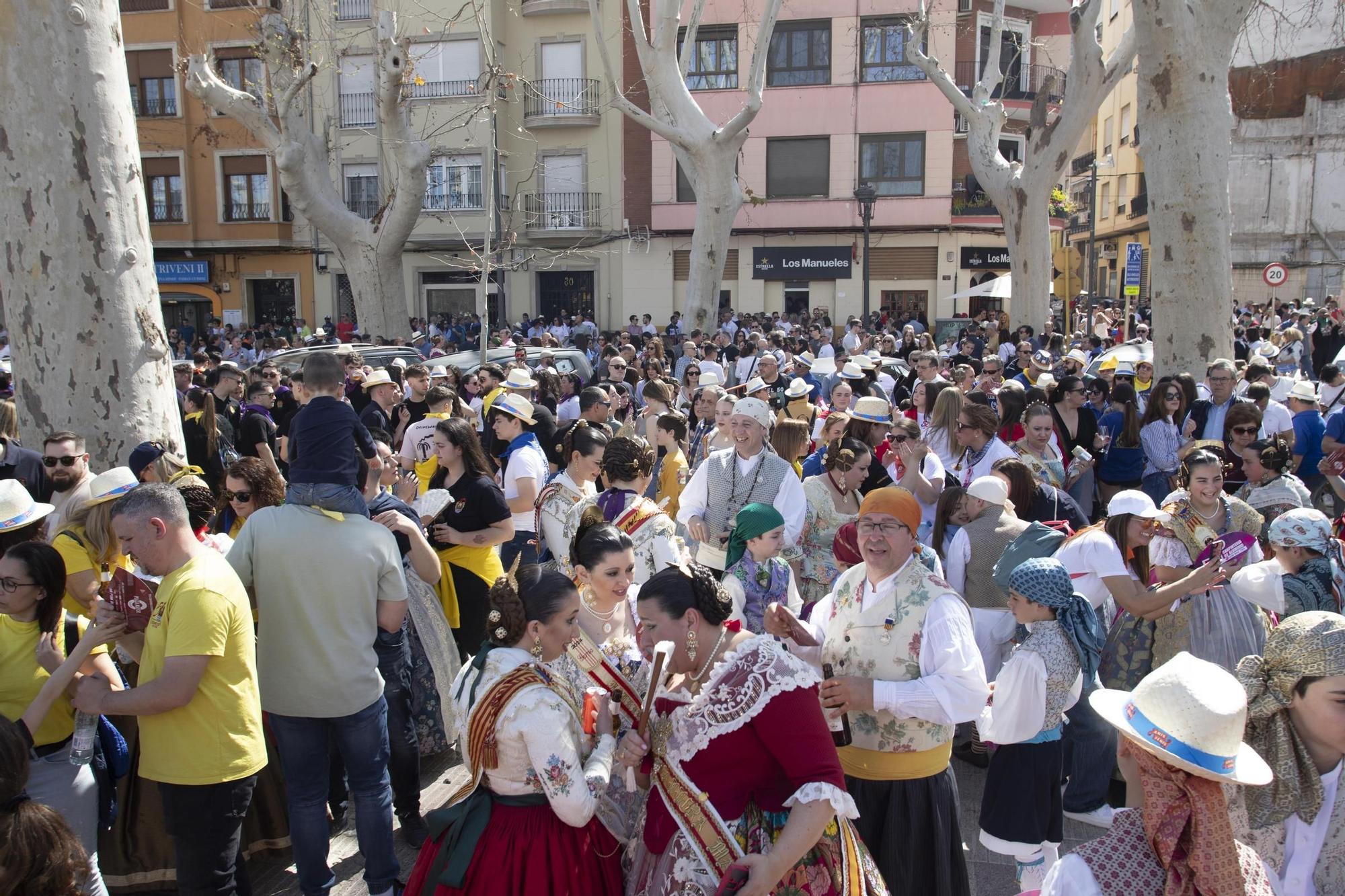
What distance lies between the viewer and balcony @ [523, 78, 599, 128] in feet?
102

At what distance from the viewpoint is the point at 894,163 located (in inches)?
1203

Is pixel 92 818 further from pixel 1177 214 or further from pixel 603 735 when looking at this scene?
pixel 1177 214

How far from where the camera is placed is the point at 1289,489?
5.91 m

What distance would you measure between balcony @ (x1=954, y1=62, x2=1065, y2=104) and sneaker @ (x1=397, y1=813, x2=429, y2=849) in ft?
96.1

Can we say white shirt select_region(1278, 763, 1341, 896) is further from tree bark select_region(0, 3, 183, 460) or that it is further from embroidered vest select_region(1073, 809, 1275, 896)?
tree bark select_region(0, 3, 183, 460)

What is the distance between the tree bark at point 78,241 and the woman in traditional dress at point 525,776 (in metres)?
3.93

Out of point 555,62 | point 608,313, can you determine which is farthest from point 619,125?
point 608,313

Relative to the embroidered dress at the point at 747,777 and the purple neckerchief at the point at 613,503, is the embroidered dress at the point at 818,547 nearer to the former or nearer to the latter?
the purple neckerchief at the point at 613,503

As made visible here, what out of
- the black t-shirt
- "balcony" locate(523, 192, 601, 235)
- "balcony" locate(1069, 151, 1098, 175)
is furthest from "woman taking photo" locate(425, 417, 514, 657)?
"balcony" locate(1069, 151, 1098, 175)

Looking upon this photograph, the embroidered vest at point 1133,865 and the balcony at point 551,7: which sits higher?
the balcony at point 551,7

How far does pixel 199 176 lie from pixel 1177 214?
3060 cm

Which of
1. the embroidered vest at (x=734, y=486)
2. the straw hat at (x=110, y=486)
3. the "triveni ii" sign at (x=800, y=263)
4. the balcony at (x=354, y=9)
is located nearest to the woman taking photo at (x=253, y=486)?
the straw hat at (x=110, y=486)

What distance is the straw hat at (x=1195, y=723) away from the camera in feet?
6.79

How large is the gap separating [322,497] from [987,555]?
3.26 metres
